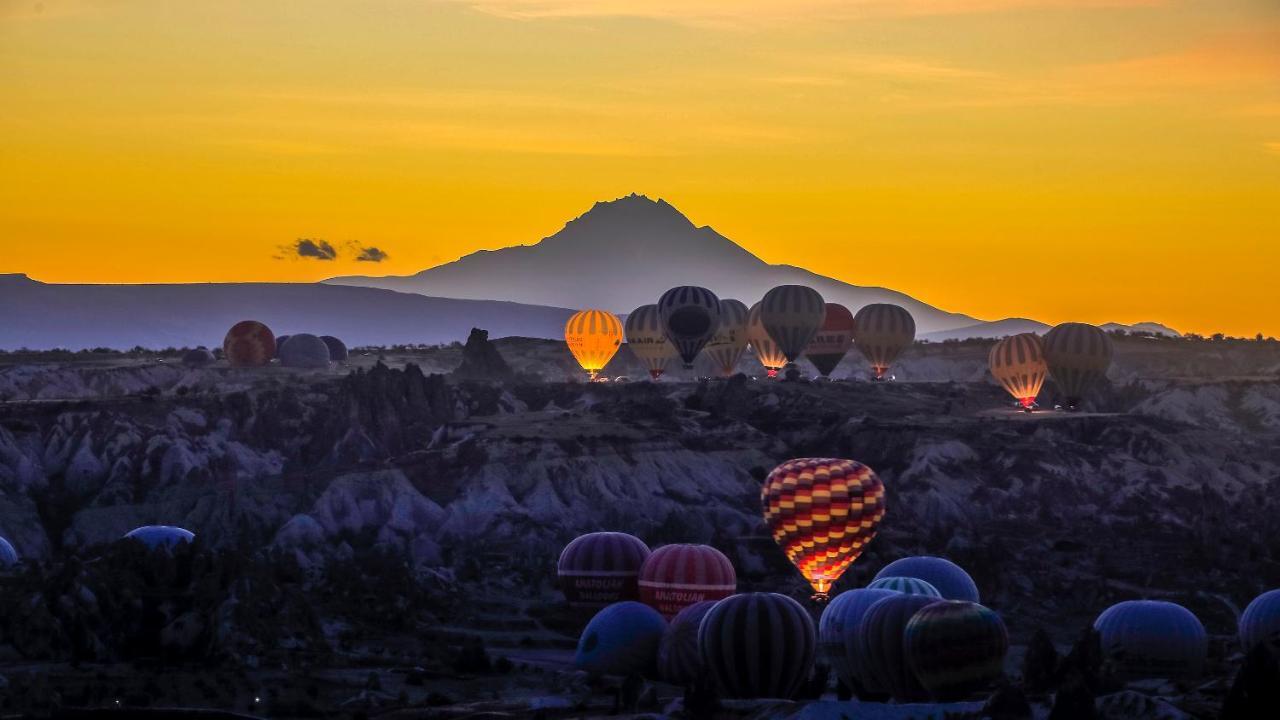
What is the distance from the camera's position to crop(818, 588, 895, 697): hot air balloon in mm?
75125

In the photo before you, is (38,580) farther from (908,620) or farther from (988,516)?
(988,516)

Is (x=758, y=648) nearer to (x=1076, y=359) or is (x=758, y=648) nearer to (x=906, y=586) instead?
(x=906, y=586)

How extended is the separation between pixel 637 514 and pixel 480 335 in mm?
51915

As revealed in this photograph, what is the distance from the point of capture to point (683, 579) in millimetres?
87562

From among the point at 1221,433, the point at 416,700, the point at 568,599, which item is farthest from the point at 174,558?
the point at 1221,433

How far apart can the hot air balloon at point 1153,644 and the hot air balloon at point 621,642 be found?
46.0 ft

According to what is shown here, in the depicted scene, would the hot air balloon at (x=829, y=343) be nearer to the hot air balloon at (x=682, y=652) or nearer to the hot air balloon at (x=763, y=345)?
the hot air balloon at (x=763, y=345)

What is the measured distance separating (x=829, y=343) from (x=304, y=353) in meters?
34.1

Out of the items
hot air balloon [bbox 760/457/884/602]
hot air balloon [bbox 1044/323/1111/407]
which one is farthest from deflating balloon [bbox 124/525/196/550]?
hot air balloon [bbox 1044/323/1111/407]

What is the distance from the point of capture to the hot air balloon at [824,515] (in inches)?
3917

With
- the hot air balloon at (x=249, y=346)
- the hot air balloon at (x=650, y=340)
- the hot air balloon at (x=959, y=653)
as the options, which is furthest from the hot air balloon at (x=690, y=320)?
the hot air balloon at (x=959, y=653)

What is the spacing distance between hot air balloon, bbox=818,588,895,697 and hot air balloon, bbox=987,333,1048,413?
64950 millimetres

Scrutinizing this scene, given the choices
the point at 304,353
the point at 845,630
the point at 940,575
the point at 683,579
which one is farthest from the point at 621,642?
the point at 304,353

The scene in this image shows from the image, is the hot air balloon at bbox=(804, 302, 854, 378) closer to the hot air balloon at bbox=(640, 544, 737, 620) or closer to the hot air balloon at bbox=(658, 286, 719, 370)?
the hot air balloon at bbox=(658, 286, 719, 370)
